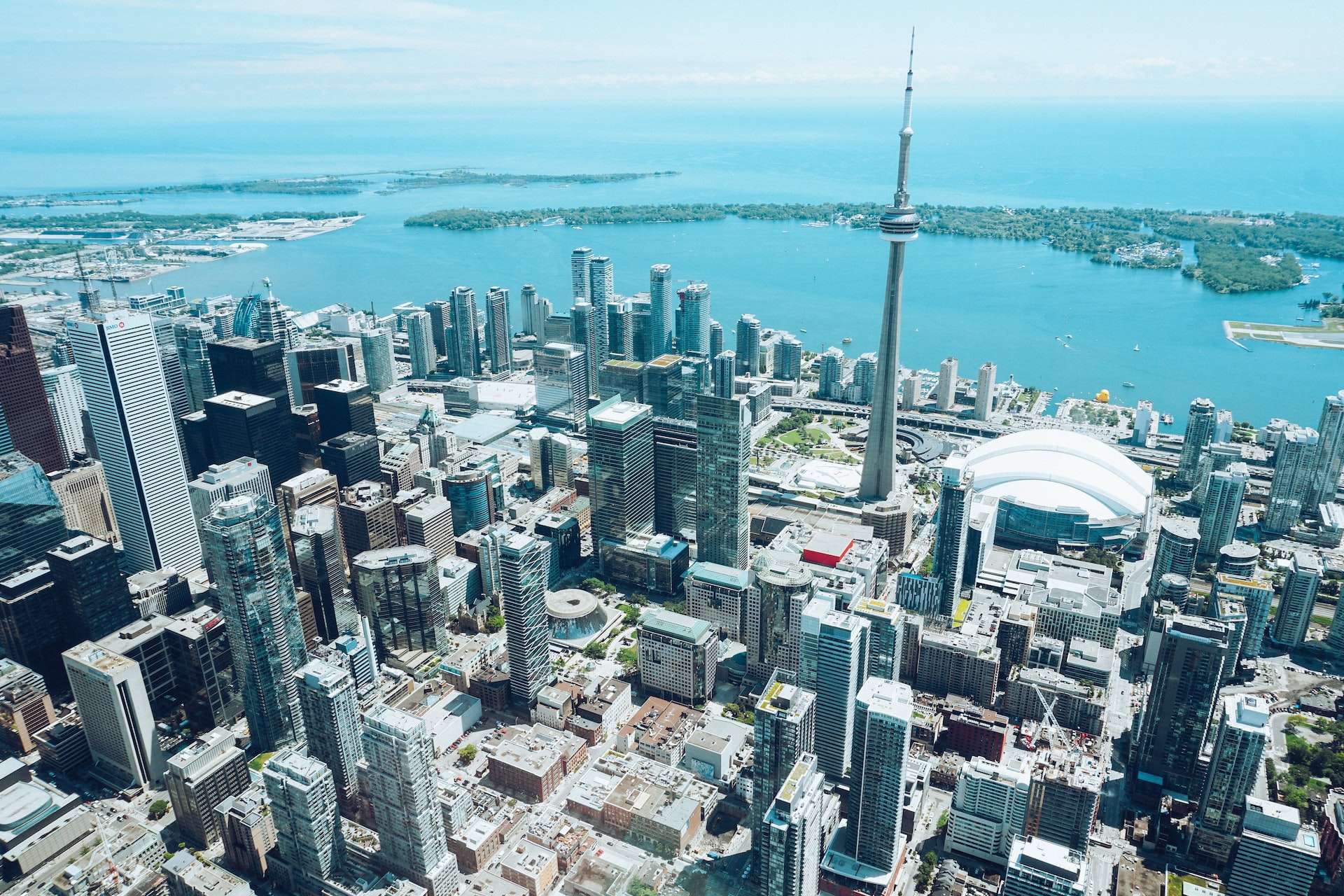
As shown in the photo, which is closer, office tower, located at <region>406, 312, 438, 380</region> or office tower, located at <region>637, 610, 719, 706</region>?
office tower, located at <region>637, 610, 719, 706</region>

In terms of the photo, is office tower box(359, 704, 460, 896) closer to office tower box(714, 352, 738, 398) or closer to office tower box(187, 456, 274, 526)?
office tower box(187, 456, 274, 526)

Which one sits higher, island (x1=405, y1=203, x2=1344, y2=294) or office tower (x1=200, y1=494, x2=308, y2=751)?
island (x1=405, y1=203, x2=1344, y2=294)

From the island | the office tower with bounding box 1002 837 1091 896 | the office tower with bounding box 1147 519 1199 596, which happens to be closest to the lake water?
the island

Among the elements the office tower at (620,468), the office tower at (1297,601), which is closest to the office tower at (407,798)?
the office tower at (620,468)

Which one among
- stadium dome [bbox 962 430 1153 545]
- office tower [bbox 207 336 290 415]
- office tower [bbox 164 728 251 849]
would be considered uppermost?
office tower [bbox 207 336 290 415]

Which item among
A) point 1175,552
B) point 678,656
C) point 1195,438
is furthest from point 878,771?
point 1195,438

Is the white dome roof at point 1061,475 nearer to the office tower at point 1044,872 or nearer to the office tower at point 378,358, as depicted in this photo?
the office tower at point 1044,872
